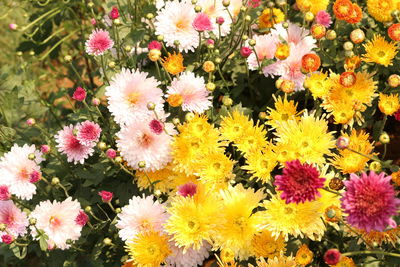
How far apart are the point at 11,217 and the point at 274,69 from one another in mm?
1289

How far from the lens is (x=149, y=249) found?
5.76ft

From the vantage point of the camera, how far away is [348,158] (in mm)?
1717

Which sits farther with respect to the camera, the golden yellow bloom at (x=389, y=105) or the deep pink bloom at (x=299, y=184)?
the golden yellow bloom at (x=389, y=105)

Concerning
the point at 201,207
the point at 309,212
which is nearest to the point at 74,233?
the point at 201,207

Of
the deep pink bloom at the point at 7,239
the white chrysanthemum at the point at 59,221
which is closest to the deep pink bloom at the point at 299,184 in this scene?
the white chrysanthemum at the point at 59,221

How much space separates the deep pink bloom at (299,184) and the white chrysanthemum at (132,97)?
0.72 metres

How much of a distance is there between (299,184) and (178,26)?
40.1 inches

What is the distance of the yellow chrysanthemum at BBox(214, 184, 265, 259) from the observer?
1693 mm

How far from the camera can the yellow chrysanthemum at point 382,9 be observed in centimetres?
200

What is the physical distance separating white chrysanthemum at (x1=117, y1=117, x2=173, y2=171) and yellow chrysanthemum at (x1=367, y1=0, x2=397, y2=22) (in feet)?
3.32

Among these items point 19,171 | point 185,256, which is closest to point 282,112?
point 185,256

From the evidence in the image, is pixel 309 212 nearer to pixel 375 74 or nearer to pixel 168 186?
pixel 168 186

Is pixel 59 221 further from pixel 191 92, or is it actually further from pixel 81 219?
pixel 191 92

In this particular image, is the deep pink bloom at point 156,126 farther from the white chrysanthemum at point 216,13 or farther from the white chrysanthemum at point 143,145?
the white chrysanthemum at point 216,13
